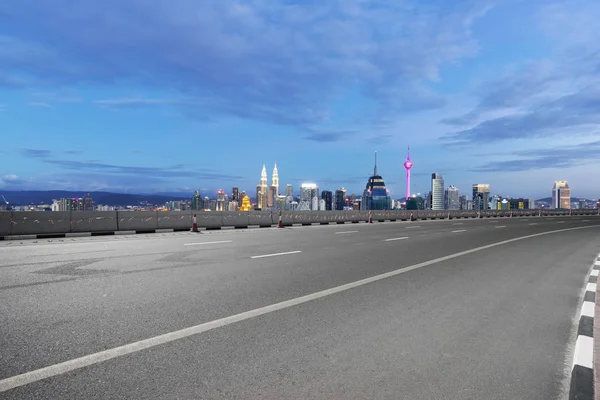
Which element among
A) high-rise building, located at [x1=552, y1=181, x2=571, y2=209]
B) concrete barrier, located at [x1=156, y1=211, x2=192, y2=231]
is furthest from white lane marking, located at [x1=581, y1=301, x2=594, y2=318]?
high-rise building, located at [x1=552, y1=181, x2=571, y2=209]

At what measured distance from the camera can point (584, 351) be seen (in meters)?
4.11

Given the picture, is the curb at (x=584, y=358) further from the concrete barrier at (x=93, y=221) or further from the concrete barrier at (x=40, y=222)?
the concrete barrier at (x=40, y=222)

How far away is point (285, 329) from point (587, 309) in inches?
197

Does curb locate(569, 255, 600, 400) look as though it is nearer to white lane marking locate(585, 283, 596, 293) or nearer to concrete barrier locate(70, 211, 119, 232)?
white lane marking locate(585, 283, 596, 293)

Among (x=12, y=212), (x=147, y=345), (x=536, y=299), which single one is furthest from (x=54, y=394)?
(x=12, y=212)

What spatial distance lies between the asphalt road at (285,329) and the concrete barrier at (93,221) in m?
9.44

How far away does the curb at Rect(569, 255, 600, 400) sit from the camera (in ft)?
10.5

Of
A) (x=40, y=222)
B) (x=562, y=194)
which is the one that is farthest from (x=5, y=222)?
(x=562, y=194)

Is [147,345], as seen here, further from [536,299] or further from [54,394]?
[536,299]

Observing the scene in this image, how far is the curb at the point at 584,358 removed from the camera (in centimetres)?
321

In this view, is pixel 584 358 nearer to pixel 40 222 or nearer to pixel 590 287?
pixel 590 287

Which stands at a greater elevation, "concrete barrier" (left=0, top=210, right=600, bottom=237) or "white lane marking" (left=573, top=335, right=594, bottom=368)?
"concrete barrier" (left=0, top=210, right=600, bottom=237)

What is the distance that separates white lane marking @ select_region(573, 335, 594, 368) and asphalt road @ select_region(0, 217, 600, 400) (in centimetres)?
12

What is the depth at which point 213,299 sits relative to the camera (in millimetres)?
5875
